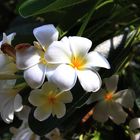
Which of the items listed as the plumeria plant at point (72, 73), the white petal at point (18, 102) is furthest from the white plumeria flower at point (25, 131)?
the white petal at point (18, 102)

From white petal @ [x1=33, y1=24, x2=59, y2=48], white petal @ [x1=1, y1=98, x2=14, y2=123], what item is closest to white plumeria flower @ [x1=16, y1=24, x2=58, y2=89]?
white petal @ [x1=33, y1=24, x2=59, y2=48]

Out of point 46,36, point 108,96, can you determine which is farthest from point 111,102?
point 46,36

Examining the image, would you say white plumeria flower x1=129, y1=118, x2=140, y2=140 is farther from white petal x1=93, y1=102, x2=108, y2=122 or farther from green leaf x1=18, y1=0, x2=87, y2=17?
green leaf x1=18, y1=0, x2=87, y2=17

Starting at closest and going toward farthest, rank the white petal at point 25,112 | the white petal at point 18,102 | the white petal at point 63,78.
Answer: the white petal at point 63,78
the white petal at point 18,102
the white petal at point 25,112

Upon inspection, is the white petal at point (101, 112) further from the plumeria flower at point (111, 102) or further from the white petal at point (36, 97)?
the white petal at point (36, 97)

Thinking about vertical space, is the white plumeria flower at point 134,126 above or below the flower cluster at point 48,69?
below

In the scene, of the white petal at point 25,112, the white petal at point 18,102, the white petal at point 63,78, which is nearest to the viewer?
the white petal at point 63,78

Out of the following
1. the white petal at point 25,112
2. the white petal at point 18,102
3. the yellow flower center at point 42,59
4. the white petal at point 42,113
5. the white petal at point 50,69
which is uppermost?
the yellow flower center at point 42,59
